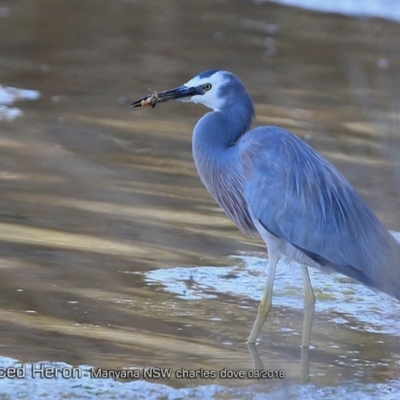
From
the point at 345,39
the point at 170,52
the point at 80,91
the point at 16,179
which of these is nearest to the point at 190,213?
the point at 16,179

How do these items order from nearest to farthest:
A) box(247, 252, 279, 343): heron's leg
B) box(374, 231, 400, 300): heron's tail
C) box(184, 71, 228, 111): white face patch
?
box(374, 231, 400, 300): heron's tail
box(247, 252, 279, 343): heron's leg
box(184, 71, 228, 111): white face patch

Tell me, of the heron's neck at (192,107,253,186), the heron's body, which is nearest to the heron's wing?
the heron's body

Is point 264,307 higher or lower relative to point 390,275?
lower

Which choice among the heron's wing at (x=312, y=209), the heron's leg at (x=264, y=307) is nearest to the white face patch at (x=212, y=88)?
the heron's wing at (x=312, y=209)

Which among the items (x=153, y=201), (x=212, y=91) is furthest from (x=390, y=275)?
A: (x=153, y=201)

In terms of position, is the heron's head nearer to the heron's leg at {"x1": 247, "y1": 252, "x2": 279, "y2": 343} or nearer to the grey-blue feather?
the grey-blue feather

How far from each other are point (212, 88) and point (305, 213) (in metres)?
0.92

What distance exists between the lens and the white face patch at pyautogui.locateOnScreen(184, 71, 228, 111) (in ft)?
19.9

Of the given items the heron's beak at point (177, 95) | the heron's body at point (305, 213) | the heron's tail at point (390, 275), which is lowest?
the heron's tail at point (390, 275)

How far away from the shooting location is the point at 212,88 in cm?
609

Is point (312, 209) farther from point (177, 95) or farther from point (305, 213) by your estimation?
point (177, 95)

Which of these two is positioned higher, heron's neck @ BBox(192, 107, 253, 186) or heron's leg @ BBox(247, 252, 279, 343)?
heron's neck @ BBox(192, 107, 253, 186)

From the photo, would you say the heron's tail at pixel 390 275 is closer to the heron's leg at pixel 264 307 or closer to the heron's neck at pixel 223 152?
the heron's leg at pixel 264 307

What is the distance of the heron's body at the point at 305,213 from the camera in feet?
18.5
